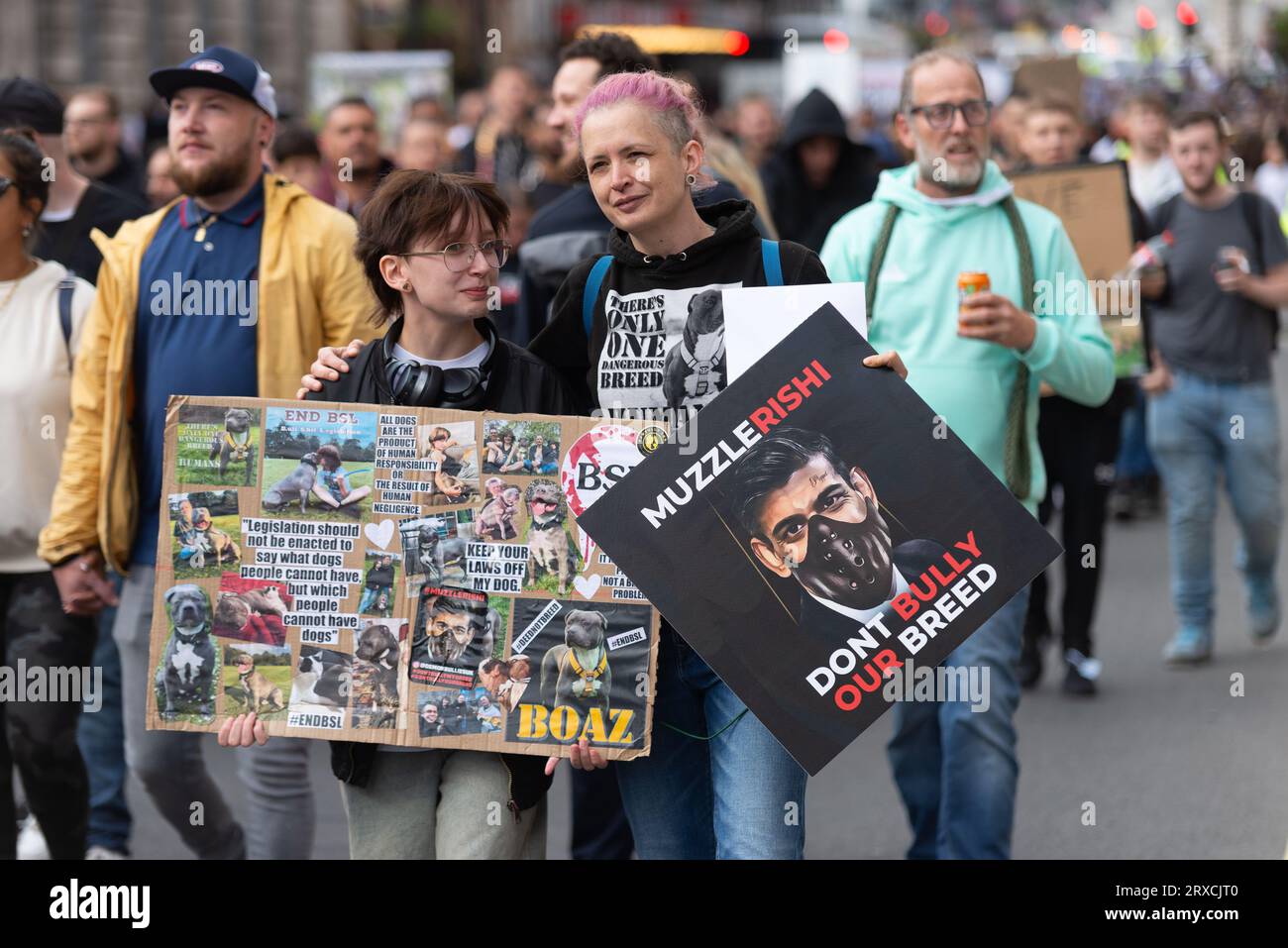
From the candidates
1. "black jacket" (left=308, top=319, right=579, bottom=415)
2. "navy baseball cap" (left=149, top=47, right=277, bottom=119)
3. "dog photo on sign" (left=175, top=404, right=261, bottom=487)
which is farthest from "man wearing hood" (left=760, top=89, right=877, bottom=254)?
"dog photo on sign" (left=175, top=404, right=261, bottom=487)

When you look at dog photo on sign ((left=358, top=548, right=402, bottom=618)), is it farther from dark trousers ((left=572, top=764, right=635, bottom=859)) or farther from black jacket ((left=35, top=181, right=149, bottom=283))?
black jacket ((left=35, top=181, right=149, bottom=283))

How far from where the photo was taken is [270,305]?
484 centimetres

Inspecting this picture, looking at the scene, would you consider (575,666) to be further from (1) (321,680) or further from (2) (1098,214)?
(2) (1098,214)

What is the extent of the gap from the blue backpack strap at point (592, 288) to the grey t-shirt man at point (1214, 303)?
4.87m

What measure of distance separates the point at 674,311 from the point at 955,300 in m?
1.40

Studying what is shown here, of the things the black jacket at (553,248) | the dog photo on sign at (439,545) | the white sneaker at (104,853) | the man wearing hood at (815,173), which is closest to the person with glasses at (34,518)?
the white sneaker at (104,853)

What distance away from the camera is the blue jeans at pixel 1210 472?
8070mm

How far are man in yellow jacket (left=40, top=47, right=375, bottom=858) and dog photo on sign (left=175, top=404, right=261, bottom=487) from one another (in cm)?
119

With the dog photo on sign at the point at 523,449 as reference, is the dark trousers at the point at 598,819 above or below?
below

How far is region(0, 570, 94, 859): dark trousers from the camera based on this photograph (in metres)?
4.89

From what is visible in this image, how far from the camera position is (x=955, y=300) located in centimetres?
485

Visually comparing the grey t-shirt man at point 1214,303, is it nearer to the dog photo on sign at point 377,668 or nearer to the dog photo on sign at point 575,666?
the dog photo on sign at point 575,666
